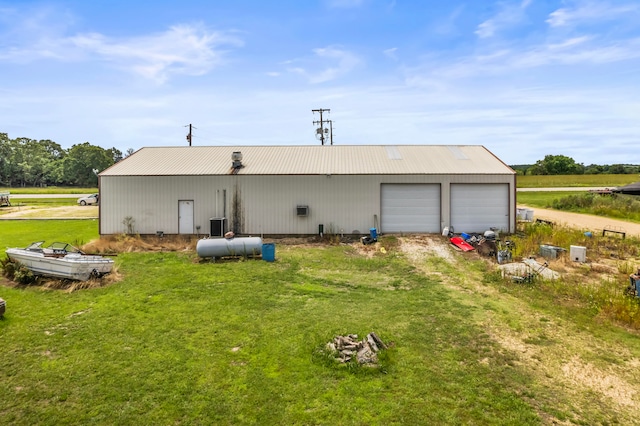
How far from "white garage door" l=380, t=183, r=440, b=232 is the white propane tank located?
717 centimetres

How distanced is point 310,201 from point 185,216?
20.4ft

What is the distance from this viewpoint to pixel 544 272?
37.2 feet

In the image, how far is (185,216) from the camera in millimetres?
18375

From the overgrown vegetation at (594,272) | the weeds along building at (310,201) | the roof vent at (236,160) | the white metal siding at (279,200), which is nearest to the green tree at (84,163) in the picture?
the weeds along building at (310,201)

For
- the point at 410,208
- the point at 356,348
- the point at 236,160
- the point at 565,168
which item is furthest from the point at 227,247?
the point at 565,168

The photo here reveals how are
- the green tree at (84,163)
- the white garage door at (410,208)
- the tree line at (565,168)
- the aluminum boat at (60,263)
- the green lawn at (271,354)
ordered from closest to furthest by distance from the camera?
the green lawn at (271,354) → the aluminum boat at (60,263) → the white garage door at (410,208) → the green tree at (84,163) → the tree line at (565,168)

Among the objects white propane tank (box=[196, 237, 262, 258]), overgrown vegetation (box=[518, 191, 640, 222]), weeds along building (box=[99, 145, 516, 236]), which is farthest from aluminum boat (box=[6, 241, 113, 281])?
overgrown vegetation (box=[518, 191, 640, 222])

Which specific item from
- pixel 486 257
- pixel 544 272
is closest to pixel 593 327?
pixel 544 272

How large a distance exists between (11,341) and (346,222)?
13406 millimetres

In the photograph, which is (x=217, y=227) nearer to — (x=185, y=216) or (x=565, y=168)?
(x=185, y=216)

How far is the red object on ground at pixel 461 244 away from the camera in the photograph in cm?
1515

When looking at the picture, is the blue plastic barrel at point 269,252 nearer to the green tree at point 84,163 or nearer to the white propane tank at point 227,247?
the white propane tank at point 227,247

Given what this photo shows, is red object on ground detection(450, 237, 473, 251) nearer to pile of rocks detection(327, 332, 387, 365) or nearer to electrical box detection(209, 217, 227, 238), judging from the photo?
pile of rocks detection(327, 332, 387, 365)

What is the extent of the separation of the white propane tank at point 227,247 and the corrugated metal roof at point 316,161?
5.40m
